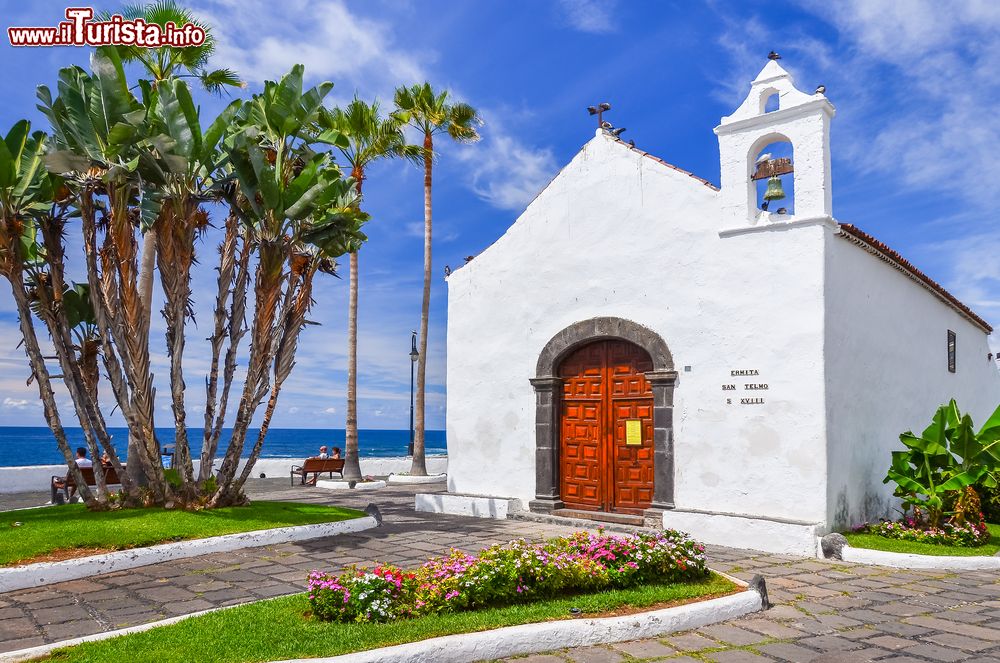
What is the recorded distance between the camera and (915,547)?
29.1 ft

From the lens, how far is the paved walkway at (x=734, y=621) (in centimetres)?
534

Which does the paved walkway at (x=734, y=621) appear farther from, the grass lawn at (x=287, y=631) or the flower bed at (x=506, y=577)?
the flower bed at (x=506, y=577)

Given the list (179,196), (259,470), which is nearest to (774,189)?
(179,196)

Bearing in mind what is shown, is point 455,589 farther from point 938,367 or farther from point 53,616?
point 938,367

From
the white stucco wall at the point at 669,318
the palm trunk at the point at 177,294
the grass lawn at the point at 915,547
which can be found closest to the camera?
the grass lawn at the point at 915,547

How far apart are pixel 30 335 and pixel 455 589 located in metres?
7.77

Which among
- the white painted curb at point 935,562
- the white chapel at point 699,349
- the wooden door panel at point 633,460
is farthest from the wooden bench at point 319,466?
the white painted curb at point 935,562

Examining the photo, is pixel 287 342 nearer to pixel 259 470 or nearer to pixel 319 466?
pixel 319 466

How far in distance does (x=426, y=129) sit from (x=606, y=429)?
40.0 feet

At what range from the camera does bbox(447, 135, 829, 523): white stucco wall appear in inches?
372

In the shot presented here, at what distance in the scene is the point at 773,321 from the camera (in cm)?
965

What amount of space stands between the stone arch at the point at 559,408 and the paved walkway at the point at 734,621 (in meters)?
1.38

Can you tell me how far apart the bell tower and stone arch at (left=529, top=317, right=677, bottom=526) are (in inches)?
82.6

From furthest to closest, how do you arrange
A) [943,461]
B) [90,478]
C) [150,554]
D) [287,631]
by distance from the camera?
[90,478]
[943,461]
[150,554]
[287,631]
